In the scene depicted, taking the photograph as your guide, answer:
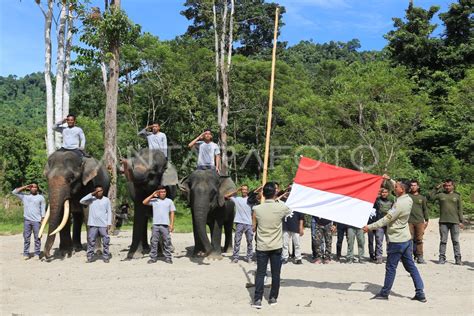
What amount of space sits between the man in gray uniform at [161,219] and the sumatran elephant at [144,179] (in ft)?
1.30

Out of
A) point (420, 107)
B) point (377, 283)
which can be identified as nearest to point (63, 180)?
point (377, 283)

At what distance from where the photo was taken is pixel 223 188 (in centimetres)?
1206

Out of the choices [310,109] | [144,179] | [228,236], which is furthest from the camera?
[310,109]

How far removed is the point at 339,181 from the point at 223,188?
12.0 ft

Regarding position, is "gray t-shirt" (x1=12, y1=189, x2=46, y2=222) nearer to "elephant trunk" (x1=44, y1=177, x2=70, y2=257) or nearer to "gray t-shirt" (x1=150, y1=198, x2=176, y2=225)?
"elephant trunk" (x1=44, y1=177, x2=70, y2=257)

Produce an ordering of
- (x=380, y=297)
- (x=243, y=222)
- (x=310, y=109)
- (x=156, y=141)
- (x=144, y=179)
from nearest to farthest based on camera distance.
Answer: (x=380, y=297)
(x=243, y=222)
(x=144, y=179)
(x=156, y=141)
(x=310, y=109)

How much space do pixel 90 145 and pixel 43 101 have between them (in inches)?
2431

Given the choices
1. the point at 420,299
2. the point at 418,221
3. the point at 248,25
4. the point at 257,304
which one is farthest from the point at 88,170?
the point at 248,25

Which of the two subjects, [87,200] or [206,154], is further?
[206,154]

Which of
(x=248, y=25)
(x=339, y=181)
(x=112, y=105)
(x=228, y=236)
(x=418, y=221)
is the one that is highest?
(x=248, y=25)

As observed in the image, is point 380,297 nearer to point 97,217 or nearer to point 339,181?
point 339,181

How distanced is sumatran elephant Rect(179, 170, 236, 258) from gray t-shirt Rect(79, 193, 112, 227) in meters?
1.80

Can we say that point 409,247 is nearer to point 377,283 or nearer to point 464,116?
point 377,283

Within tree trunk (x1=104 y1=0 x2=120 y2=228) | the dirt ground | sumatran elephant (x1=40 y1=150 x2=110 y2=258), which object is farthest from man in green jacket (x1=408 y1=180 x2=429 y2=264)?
tree trunk (x1=104 y1=0 x2=120 y2=228)
